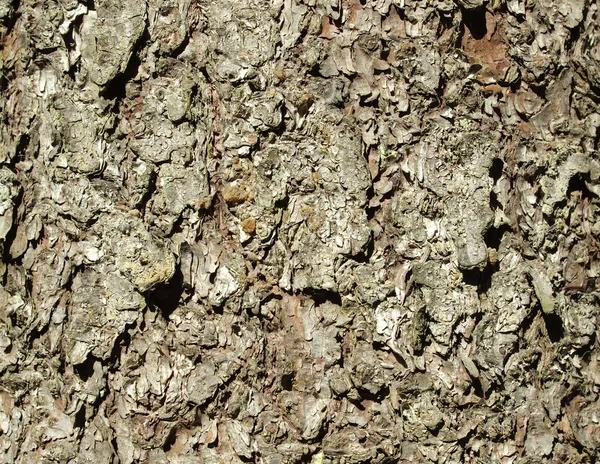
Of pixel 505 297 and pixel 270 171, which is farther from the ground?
pixel 270 171

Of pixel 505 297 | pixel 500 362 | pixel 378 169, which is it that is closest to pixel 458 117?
pixel 378 169

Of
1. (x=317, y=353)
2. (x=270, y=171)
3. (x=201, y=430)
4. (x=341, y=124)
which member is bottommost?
(x=201, y=430)

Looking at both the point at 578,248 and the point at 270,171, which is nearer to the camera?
the point at 270,171

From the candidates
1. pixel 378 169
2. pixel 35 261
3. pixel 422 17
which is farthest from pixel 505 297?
pixel 35 261

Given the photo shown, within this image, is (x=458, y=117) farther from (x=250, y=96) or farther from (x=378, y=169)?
(x=250, y=96)

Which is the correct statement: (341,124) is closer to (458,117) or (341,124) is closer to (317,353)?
(458,117)

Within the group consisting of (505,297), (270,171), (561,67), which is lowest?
(505,297)
